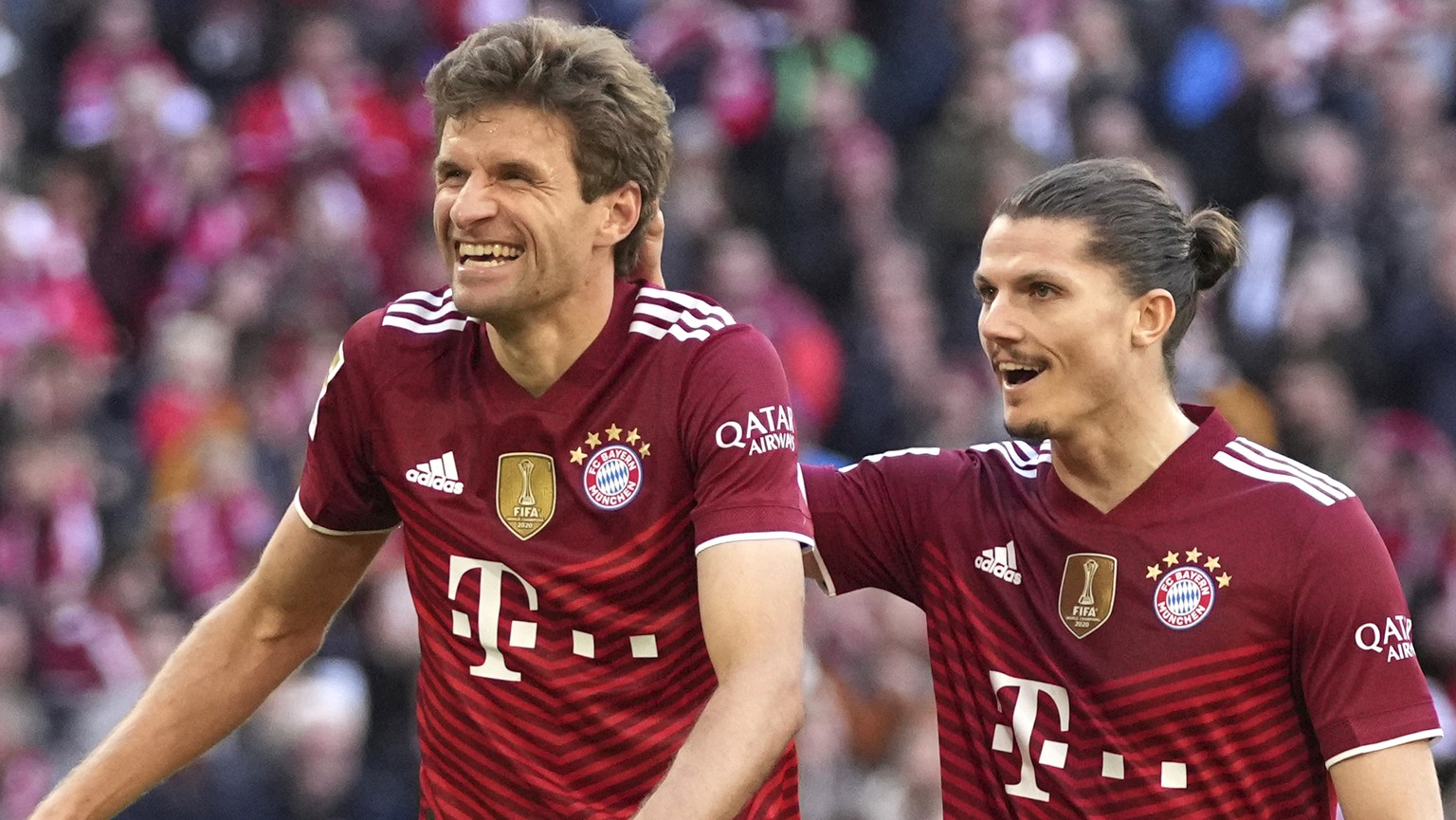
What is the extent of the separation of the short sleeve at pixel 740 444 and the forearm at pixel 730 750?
0.94ft

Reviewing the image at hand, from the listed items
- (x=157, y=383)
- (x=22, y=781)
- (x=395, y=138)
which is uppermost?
(x=395, y=138)

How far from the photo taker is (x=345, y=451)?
4.58m

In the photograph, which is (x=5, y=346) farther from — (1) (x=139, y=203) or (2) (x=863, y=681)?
(2) (x=863, y=681)

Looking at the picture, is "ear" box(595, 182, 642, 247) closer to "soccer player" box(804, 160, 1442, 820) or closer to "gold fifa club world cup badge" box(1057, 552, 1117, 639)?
"soccer player" box(804, 160, 1442, 820)

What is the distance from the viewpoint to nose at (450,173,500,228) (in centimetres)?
421

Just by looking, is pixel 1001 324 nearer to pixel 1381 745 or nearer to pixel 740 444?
pixel 740 444

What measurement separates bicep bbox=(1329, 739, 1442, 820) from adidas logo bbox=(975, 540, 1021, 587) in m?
0.73

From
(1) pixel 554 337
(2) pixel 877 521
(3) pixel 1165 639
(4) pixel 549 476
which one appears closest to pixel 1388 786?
(3) pixel 1165 639

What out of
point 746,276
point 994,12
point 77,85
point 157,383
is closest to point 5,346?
point 157,383

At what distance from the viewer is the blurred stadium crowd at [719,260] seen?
922cm

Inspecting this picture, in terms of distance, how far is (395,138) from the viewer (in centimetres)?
1166

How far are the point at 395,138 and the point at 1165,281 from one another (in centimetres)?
750

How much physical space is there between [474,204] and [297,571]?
884 mm

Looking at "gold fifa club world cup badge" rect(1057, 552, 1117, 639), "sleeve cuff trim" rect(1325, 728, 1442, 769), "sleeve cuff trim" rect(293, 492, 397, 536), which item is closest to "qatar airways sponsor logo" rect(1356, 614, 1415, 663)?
"sleeve cuff trim" rect(1325, 728, 1442, 769)
